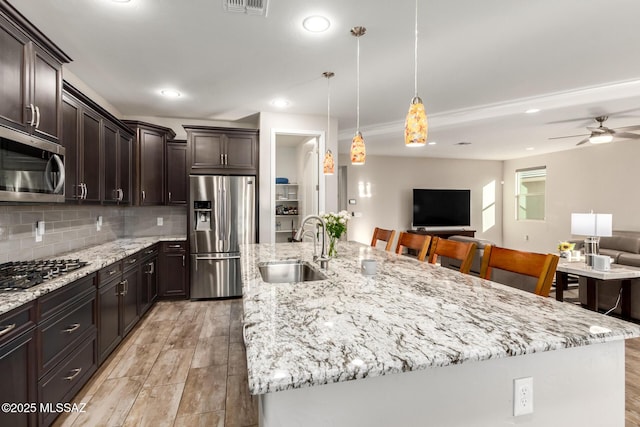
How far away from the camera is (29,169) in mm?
1860

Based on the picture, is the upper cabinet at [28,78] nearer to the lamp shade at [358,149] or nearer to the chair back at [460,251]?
the lamp shade at [358,149]

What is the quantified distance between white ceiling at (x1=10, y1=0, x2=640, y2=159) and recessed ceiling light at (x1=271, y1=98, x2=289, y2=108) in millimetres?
124

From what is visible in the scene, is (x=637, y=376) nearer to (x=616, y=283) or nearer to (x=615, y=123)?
(x=616, y=283)

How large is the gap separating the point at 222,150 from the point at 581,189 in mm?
7166

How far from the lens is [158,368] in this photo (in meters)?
2.53

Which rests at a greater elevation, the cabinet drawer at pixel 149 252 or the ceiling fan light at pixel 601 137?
the ceiling fan light at pixel 601 137

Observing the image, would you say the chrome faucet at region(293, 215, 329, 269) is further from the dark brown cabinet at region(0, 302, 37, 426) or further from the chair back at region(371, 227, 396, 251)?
the dark brown cabinet at region(0, 302, 37, 426)

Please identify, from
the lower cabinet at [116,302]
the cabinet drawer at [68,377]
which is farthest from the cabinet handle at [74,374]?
the lower cabinet at [116,302]

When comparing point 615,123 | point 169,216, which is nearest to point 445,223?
point 615,123

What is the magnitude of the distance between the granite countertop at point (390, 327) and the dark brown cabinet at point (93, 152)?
76.0 inches

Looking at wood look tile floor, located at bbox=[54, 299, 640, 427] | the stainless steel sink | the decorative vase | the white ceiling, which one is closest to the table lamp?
wood look tile floor, located at bbox=[54, 299, 640, 427]

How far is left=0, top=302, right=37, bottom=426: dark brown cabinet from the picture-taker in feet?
4.62

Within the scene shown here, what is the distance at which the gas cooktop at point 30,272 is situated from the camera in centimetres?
167

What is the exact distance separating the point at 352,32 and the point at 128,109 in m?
3.45
